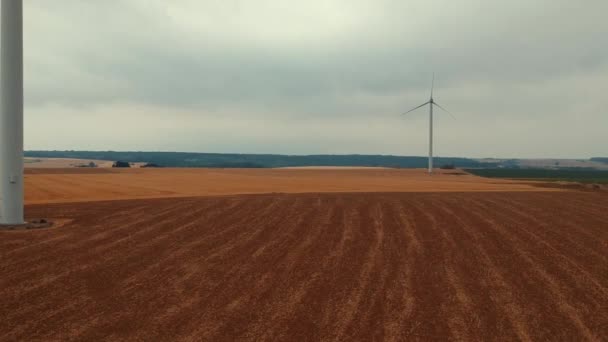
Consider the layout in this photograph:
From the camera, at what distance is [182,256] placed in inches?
625

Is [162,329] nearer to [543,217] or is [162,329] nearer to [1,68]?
[1,68]

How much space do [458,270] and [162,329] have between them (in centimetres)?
822

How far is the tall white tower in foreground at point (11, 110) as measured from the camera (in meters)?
20.0

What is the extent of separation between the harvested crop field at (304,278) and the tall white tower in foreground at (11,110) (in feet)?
6.95

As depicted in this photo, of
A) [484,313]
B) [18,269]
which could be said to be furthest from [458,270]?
[18,269]

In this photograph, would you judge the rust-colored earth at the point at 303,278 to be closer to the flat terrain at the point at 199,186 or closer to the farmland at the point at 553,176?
the flat terrain at the point at 199,186

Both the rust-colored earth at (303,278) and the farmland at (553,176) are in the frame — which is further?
the farmland at (553,176)

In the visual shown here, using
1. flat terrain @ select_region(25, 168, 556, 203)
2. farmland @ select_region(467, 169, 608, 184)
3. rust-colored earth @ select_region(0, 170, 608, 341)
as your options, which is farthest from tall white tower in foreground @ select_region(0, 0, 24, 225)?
farmland @ select_region(467, 169, 608, 184)

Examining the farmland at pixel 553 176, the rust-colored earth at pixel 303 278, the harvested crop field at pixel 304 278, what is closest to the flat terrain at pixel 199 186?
the rust-colored earth at pixel 303 278

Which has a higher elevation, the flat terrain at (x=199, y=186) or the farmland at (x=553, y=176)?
the flat terrain at (x=199, y=186)

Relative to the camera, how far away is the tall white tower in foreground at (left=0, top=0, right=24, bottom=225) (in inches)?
789

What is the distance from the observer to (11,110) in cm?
2041

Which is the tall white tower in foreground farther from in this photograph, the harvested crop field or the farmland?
the farmland

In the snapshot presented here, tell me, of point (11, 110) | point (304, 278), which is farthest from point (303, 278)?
point (11, 110)
